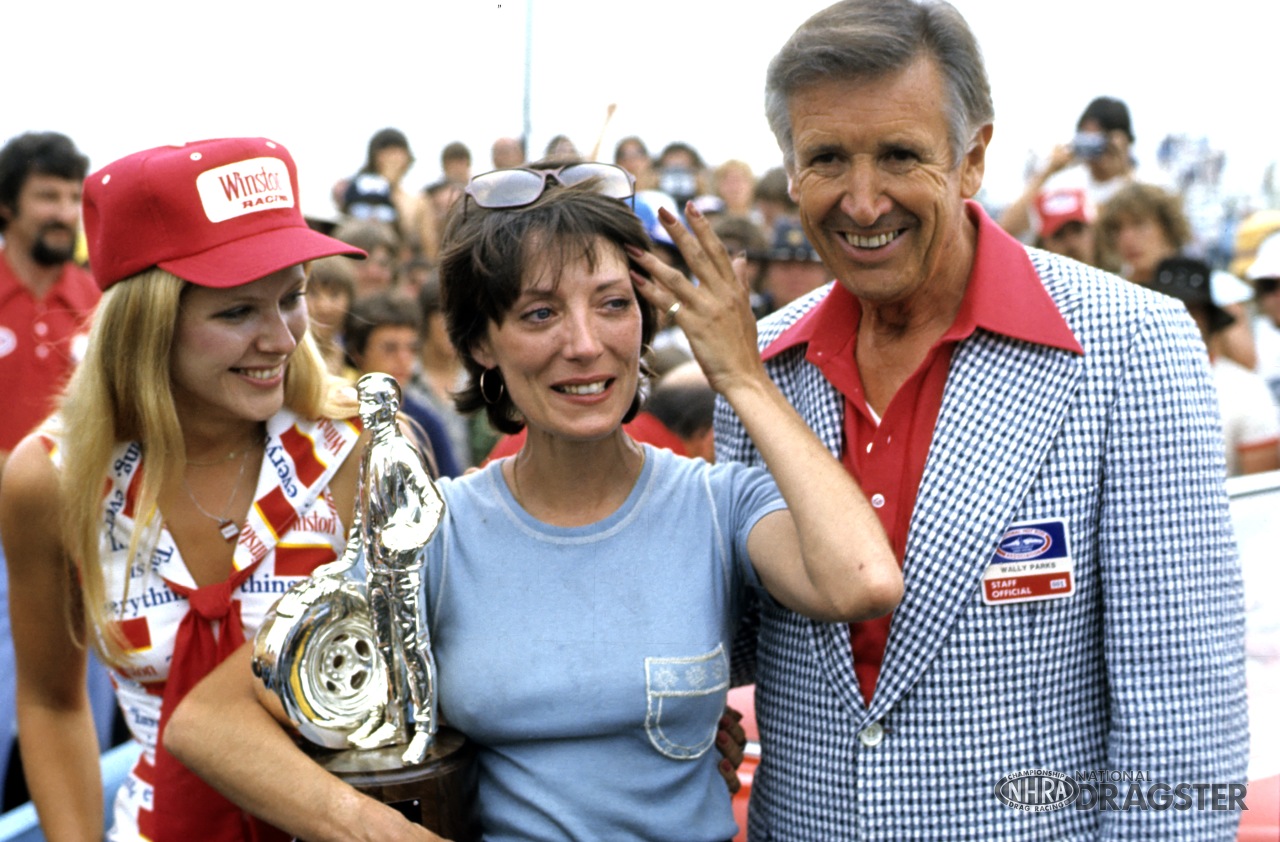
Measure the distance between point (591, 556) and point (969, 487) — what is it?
610 mm

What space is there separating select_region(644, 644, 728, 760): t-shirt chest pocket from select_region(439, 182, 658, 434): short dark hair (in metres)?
0.48

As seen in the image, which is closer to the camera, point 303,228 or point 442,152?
point 303,228

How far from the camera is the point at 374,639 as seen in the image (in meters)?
2.20

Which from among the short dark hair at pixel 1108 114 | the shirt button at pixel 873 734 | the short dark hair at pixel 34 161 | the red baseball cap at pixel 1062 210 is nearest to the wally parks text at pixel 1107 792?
the shirt button at pixel 873 734

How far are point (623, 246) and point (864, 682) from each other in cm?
82

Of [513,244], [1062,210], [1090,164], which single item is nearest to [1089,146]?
[1090,164]

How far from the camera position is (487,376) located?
2.48 metres

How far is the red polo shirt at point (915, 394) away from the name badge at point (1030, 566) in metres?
0.16

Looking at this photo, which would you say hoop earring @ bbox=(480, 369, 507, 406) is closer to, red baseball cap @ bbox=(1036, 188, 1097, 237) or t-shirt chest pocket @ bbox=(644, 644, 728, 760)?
t-shirt chest pocket @ bbox=(644, 644, 728, 760)

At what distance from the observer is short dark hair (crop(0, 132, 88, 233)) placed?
532 centimetres

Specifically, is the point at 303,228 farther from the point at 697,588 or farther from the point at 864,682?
the point at 864,682

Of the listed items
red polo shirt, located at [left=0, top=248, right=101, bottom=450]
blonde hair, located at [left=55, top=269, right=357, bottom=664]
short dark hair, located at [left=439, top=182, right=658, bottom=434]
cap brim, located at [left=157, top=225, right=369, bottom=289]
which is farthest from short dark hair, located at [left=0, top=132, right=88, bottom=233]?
short dark hair, located at [left=439, top=182, right=658, bottom=434]

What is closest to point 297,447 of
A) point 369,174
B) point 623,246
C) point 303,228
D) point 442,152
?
point 303,228

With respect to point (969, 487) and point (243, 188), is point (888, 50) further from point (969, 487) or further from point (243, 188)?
point (243, 188)
